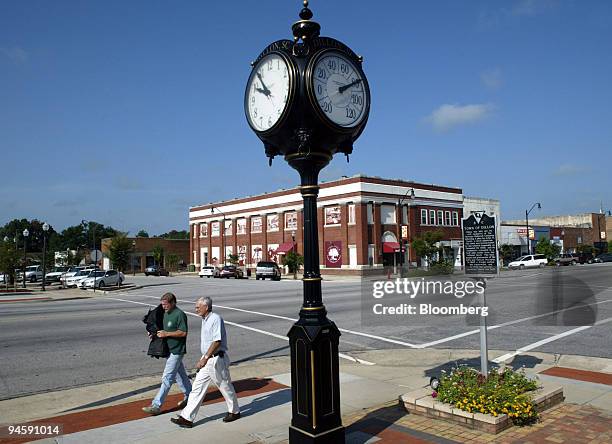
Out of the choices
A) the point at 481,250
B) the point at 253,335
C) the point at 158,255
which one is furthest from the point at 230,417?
the point at 158,255

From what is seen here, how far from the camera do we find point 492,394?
18.9ft

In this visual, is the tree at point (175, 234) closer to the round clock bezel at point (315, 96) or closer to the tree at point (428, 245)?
the tree at point (428, 245)

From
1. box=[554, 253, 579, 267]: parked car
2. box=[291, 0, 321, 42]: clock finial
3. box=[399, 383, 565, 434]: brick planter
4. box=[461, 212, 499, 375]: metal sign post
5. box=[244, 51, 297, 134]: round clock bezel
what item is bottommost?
box=[399, 383, 565, 434]: brick planter

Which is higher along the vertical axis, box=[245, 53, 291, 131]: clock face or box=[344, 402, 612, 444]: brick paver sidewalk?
box=[245, 53, 291, 131]: clock face

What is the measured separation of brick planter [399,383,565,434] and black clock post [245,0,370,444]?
1501 millimetres

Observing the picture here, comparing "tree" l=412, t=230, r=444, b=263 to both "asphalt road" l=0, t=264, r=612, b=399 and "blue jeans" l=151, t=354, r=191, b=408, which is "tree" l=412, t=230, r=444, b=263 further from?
"blue jeans" l=151, t=354, r=191, b=408

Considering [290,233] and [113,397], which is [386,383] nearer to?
[113,397]

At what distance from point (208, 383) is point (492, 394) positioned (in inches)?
132

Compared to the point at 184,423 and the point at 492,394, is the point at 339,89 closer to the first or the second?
the point at 492,394

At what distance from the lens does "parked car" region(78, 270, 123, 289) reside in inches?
1596

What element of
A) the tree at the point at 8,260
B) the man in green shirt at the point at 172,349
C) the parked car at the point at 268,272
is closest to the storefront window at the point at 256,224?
the parked car at the point at 268,272

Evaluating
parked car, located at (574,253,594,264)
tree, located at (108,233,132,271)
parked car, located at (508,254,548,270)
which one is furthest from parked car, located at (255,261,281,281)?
parked car, located at (574,253,594,264)

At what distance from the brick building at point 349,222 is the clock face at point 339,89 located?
45.3 m

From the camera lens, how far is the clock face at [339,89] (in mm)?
5184
